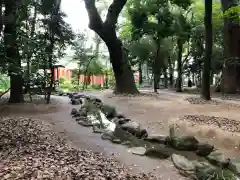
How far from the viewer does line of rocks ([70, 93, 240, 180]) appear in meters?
5.53

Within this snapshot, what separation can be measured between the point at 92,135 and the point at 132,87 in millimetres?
8925

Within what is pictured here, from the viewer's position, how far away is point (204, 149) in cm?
669

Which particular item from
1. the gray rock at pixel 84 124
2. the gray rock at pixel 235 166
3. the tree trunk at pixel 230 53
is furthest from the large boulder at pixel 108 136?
the tree trunk at pixel 230 53

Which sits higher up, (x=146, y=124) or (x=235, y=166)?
(x=146, y=124)

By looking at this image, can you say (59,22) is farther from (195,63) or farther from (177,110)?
(195,63)

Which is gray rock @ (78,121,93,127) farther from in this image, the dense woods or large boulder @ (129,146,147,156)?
large boulder @ (129,146,147,156)

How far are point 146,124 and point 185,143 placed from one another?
8.72 feet

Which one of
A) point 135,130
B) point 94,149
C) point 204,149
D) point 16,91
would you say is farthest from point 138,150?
point 16,91

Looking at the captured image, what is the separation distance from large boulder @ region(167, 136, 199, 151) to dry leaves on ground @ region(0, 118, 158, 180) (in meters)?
1.72

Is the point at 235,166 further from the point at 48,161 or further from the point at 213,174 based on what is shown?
the point at 48,161

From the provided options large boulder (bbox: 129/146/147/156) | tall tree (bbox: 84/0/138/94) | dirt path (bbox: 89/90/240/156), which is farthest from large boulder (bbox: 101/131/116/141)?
tall tree (bbox: 84/0/138/94)

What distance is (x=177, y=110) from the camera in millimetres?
11148

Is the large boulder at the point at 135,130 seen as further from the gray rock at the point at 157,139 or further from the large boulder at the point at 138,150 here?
the large boulder at the point at 138,150

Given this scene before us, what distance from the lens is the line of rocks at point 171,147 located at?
5.53 m
